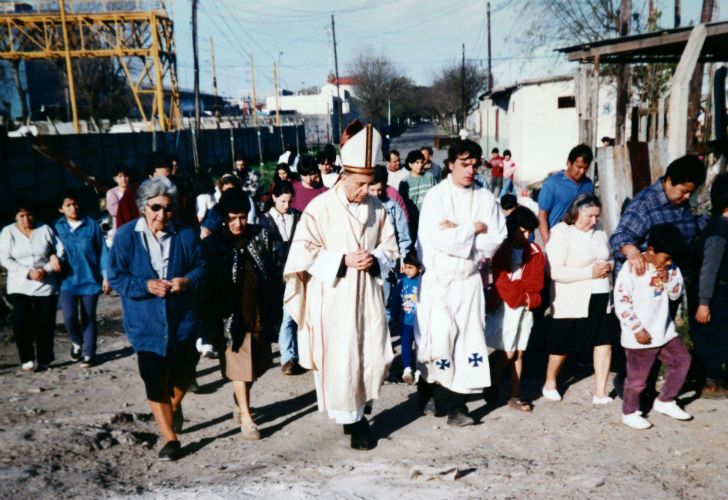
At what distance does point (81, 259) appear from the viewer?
260 inches

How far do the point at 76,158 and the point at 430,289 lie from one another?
635 inches

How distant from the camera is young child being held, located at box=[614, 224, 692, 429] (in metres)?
4.70

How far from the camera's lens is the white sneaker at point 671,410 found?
16.1 ft

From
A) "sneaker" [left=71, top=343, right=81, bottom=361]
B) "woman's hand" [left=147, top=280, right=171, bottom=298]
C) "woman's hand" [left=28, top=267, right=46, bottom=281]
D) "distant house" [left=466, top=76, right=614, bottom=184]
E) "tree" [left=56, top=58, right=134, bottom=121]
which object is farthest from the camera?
"tree" [left=56, top=58, right=134, bottom=121]

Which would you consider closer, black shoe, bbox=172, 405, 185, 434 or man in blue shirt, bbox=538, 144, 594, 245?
black shoe, bbox=172, 405, 185, 434

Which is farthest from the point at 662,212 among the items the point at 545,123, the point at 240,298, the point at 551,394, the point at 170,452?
the point at 545,123

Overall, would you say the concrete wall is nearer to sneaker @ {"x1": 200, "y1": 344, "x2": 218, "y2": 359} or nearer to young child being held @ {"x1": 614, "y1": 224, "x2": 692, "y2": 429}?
sneaker @ {"x1": 200, "y1": 344, "x2": 218, "y2": 359}

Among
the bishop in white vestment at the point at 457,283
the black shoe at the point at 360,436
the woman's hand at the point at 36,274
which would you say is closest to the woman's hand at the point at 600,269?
the bishop in white vestment at the point at 457,283

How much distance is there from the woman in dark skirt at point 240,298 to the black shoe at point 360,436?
746 mm

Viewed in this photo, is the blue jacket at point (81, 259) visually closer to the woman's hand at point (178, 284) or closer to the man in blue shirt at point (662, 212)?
the woman's hand at point (178, 284)

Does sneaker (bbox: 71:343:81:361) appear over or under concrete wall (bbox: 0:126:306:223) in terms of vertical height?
under

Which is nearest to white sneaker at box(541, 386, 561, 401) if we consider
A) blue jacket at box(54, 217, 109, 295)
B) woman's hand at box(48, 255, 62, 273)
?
blue jacket at box(54, 217, 109, 295)

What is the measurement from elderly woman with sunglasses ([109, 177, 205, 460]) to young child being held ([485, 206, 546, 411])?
2304 mm

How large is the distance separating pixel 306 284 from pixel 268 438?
1215 mm
